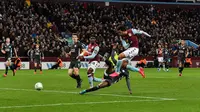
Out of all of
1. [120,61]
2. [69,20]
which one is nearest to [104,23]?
[69,20]

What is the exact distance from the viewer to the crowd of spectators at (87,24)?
53.6 meters

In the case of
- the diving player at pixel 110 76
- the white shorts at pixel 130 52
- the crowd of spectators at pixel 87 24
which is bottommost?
the diving player at pixel 110 76

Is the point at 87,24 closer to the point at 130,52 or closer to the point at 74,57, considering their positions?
the point at 74,57

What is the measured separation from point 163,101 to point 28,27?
4000 centimetres

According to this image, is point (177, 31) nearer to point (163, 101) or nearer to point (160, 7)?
point (160, 7)

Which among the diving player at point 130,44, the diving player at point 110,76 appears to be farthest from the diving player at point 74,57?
the diving player at point 110,76

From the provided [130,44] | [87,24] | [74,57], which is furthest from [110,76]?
[87,24]

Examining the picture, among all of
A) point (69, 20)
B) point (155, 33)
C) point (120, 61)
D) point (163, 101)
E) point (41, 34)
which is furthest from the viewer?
point (155, 33)

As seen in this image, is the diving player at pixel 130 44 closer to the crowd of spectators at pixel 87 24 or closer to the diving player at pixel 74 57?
the diving player at pixel 74 57

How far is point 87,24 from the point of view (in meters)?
62.0

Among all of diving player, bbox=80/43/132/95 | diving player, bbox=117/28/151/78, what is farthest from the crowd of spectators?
diving player, bbox=80/43/132/95

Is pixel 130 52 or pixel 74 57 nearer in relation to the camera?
pixel 130 52

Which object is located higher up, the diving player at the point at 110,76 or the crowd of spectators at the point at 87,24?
the crowd of spectators at the point at 87,24

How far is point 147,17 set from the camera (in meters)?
68.8
